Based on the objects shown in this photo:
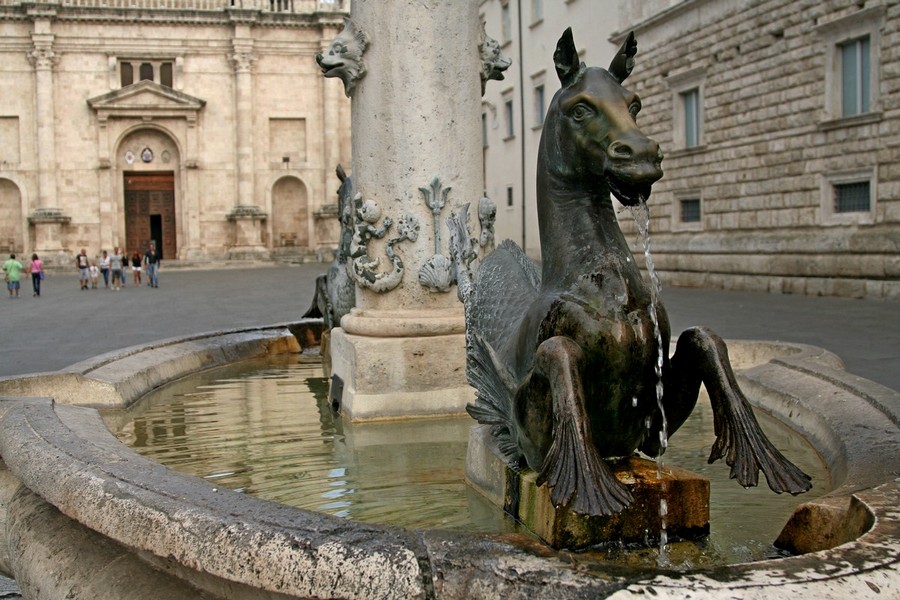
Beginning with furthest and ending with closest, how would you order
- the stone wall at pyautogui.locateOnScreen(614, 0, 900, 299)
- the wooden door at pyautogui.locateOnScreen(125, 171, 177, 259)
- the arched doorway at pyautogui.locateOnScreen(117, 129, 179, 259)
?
the wooden door at pyautogui.locateOnScreen(125, 171, 177, 259) → the arched doorway at pyautogui.locateOnScreen(117, 129, 179, 259) → the stone wall at pyautogui.locateOnScreen(614, 0, 900, 299)

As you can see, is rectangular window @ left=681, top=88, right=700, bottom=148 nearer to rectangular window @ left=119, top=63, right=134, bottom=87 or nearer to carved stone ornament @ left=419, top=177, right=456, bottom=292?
carved stone ornament @ left=419, top=177, right=456, bottom=292

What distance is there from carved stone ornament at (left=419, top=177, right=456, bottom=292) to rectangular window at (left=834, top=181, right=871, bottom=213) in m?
12.7

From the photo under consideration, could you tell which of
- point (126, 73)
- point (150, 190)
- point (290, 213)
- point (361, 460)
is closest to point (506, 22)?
point (290, 213)

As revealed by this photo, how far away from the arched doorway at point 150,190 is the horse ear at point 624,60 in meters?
38.1

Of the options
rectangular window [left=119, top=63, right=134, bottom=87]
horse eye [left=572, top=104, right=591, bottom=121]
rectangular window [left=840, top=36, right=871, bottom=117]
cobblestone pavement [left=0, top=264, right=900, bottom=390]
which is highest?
rectangular window [left=119, top=63, right=134, bottom=87]

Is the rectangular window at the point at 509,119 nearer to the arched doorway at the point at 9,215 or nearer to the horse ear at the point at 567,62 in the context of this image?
the arched doorway at the point at 9,215

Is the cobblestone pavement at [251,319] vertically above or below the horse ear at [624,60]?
below

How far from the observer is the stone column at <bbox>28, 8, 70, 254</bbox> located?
36469mm

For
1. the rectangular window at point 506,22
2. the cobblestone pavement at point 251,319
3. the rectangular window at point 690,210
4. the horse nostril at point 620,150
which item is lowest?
the cobblestone pavement at point 251,319

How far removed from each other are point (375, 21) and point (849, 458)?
11.3 ft

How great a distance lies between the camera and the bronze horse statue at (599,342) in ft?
7.88

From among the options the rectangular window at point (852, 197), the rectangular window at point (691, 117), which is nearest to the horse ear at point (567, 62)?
the rectangular window at point (852, 197)

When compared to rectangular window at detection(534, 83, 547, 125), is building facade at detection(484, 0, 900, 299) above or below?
below

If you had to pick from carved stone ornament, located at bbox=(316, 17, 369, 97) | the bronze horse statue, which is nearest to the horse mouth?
the bronze horse statue
